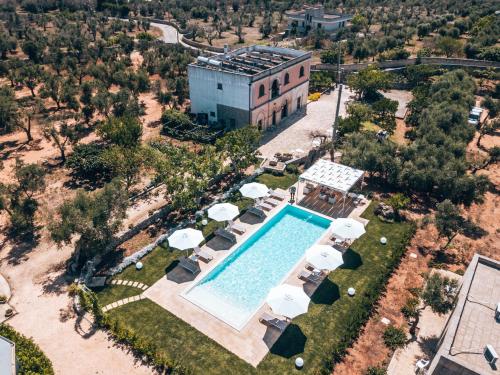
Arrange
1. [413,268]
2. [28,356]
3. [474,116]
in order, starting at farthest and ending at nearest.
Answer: [474,116], [413,268], [28,356]

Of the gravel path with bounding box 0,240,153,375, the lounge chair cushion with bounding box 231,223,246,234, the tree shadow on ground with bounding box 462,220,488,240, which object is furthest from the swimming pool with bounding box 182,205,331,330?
the tree shadow on ground with bounding box 462,220,488,240

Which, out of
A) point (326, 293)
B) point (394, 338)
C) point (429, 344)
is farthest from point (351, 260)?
point (429, 344)

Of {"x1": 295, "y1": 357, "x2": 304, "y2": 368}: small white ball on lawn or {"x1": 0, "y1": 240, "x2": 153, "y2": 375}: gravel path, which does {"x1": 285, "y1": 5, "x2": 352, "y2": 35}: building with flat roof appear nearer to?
{"x1": 0, "y1": 240, "x2": 153, "y2": 375}: gravel path

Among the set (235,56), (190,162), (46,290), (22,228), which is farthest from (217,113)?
(46,290)

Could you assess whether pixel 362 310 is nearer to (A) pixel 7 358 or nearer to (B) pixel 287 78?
(A) pixel 7 358

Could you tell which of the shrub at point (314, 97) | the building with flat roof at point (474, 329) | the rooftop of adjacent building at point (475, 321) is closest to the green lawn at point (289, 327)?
the building with flat roof at point (474, 329)
